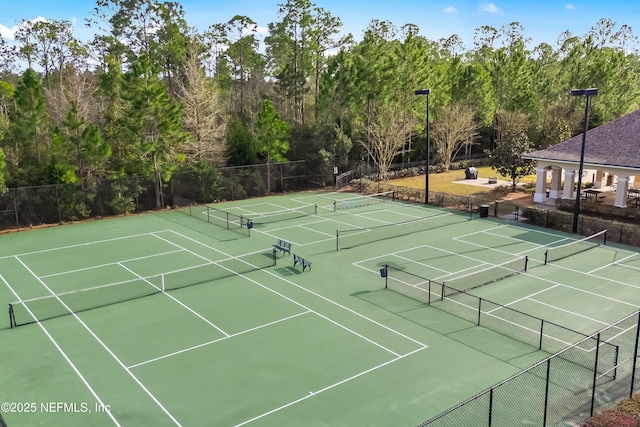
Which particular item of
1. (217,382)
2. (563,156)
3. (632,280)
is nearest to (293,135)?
(563,156)

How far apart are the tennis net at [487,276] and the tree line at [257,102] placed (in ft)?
71.9

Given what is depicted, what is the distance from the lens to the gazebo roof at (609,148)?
3616 cm

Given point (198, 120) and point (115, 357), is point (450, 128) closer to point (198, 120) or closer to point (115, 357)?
point (198, 120)

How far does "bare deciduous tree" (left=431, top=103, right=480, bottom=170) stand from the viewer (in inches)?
2308

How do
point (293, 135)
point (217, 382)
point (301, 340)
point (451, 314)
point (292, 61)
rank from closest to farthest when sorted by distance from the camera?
point (217, 382) → point (301, 340) → point (451, 314) → point (293, 135) → point (292, 61)

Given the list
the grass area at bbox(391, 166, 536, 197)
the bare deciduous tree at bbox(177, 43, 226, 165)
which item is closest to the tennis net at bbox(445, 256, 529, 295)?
the grass area at bbox(391, 166, 536, 197)

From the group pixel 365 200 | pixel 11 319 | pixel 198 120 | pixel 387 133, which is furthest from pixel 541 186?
pixel 11 319

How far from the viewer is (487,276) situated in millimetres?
23484

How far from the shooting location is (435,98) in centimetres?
6081

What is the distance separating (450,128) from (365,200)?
826 inches

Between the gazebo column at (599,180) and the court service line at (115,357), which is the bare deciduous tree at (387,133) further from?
the court service line at (115,357)

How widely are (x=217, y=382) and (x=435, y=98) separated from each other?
170 feet

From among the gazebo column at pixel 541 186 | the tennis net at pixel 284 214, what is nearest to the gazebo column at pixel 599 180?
the gazebo column at pixel 541 186

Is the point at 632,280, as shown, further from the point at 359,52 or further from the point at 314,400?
the point at 359,52
